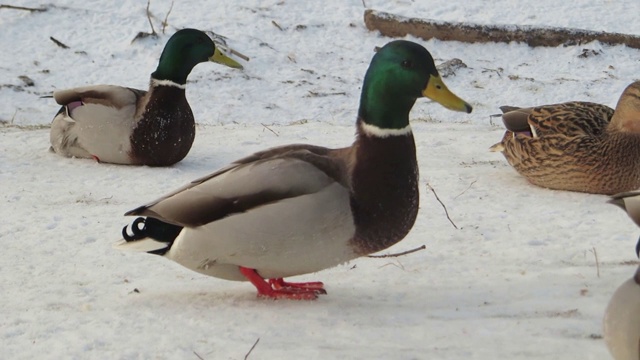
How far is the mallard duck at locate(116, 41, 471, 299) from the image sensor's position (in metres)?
3.99

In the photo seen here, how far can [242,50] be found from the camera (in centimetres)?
1192

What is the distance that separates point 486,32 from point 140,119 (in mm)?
5583

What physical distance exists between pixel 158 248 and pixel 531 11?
31.0ft

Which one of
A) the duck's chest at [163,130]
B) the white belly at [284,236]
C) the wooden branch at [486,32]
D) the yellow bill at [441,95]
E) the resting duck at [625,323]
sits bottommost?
the wooden branch at [486,32]

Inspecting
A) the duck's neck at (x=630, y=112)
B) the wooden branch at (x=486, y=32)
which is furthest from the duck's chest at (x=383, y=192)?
the wooden branch at (x=486, y=32)

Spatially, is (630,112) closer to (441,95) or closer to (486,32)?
(441,95)

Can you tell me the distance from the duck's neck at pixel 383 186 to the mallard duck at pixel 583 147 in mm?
2331

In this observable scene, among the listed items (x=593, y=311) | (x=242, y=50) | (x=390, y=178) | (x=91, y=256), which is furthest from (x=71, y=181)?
(x=242, y=50)

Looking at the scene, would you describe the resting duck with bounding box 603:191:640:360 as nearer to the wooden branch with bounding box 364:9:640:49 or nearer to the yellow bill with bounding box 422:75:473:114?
the yellow bill with bounding box 422:75:473:114

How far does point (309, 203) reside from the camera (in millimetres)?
3975

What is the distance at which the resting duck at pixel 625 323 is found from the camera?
9.98 ft

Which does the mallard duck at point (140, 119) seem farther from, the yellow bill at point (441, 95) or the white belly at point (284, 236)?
the yellow bill at point (441, 95)

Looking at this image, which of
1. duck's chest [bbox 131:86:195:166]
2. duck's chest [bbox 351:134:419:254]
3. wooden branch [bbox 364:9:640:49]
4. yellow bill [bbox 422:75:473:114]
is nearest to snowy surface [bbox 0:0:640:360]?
duck's chest [bbox 131:86:195:166]

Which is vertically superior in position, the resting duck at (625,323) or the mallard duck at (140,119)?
the resting duck at (625,323)
